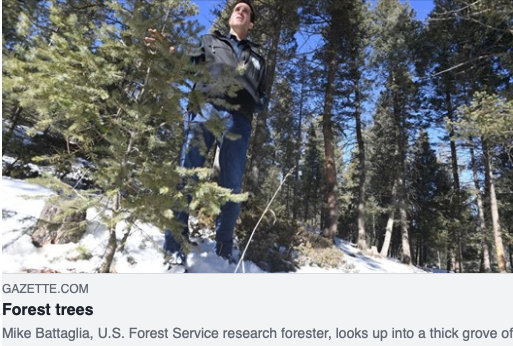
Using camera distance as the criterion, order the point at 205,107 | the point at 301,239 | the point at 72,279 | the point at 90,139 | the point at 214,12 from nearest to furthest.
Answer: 1. the point at 72,279
2. the point at 90,139
3. the point at 205,107
4. the point at 301,239
5. the point at 214,12

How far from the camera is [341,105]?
16.1 m

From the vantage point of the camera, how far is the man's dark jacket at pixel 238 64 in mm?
3011

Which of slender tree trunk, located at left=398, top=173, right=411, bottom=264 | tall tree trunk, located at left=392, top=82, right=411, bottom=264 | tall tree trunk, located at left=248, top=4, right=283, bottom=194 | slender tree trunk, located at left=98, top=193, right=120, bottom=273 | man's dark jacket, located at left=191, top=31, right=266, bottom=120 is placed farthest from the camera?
tall tree trunk, located at left=392, top=82, right=411, bottom=264

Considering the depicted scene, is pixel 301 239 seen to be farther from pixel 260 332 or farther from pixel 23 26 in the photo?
pixel 23 26

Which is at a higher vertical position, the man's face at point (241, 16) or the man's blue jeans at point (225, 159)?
the man's face at point (241, 16)

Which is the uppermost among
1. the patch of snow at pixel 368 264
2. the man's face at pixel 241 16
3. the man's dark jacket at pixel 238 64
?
the man's face at pixel 241 16

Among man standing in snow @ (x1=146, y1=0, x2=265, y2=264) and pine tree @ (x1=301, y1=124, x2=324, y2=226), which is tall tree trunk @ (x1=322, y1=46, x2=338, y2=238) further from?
pine tree @ (x1=301, y1=124, x2=324, y2=226)

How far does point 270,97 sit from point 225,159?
7192 mm

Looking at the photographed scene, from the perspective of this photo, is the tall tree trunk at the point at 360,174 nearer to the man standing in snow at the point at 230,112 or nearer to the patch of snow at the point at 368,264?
the patch of snow at the point at 368,264

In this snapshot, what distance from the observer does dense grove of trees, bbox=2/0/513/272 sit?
1974 mm

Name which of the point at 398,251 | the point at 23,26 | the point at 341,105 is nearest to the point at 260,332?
the point at 23,26

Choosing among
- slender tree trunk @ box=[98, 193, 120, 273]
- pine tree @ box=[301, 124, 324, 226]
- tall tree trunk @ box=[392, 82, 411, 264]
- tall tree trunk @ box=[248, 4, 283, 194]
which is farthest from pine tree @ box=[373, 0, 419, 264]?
slender tree trunk @ box=[98, 193, 120, 273]

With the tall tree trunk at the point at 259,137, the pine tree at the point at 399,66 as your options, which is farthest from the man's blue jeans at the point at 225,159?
the pine tree at the point at 399,66

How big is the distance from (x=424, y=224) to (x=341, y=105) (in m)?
15.0
